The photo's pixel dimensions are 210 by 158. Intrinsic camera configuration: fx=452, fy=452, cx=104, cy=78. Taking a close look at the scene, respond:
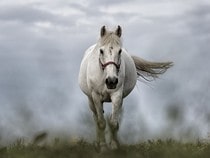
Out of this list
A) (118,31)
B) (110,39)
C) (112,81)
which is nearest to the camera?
(112,81)

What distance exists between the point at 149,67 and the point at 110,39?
4296 millimetres

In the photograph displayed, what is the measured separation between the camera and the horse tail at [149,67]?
13.3 metres

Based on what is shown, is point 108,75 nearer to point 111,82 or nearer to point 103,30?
point 111,82

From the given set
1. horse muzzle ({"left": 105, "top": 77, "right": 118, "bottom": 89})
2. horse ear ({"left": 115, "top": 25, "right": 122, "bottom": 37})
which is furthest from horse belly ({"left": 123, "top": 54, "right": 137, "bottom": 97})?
horse muzzle ({"left": 105, "top": 77, "right": 118, "bottom": 89})

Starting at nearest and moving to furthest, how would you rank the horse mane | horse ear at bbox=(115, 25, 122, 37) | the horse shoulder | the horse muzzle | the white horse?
the horse muzzle, the white horse, the horse mane, horse ear at bbox=(115, 25, 122, 37), the horse shoulder

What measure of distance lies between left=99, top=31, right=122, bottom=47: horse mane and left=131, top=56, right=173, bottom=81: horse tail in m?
3.72

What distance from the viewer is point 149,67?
13461 mm

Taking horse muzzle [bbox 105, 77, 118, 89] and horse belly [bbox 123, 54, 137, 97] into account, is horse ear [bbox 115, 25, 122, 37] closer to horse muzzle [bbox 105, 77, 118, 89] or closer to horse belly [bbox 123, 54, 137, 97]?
horse muzzle [bbox 105, 77, 118, 89]

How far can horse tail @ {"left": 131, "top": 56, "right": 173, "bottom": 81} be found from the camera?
1330 cm

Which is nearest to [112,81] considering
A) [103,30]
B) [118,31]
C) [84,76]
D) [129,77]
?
[103,30]

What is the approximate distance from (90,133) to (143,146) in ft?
9.61

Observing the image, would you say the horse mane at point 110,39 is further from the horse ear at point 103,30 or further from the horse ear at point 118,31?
the horse ear at point 118,31

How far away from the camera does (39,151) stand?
586 centimetres

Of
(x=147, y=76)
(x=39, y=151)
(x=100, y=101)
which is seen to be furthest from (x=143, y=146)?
(x=147, y=76)
